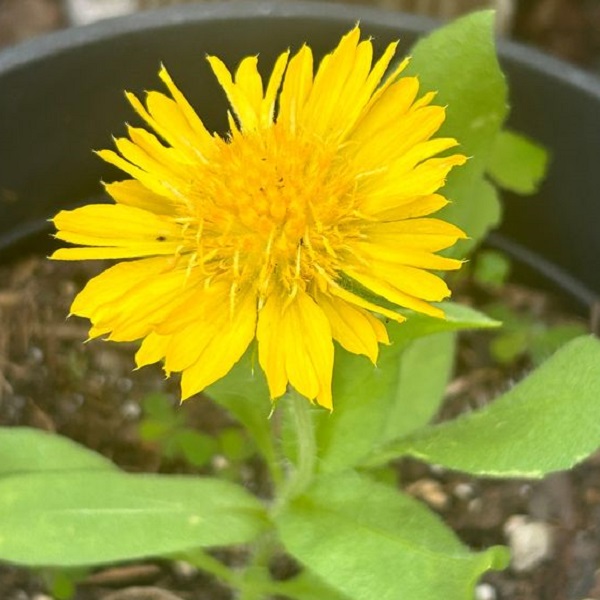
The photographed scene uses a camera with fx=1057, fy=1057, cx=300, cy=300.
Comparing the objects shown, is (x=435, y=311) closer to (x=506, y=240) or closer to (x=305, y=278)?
(x=305, y=278)

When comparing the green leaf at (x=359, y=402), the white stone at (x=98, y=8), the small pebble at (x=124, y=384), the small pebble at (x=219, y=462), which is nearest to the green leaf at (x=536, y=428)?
the green leaf at (x=359, y=402)

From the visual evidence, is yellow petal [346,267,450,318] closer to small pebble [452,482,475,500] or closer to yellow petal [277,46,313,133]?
yellow petal [277,46,313,133]

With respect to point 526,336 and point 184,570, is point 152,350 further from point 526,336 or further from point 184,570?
point 526,336

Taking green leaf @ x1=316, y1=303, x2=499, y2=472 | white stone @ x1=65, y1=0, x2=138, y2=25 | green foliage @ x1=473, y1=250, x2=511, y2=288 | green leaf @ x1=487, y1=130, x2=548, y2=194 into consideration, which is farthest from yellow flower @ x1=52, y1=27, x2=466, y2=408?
white stone @ x1=65, y1=0, x2=138, y2=25

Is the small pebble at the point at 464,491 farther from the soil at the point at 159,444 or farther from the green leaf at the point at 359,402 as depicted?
the green leaf at the point at 359,402

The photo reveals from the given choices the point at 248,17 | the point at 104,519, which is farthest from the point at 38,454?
the point at 248,17

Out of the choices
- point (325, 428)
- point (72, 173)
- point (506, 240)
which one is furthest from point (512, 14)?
point (325, 428)
